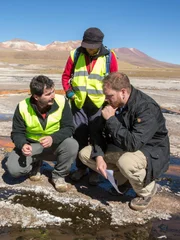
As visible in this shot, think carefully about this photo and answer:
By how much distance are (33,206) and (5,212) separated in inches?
12.3

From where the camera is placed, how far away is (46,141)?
360 cm

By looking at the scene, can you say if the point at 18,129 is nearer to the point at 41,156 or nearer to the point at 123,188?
the point at 41,156

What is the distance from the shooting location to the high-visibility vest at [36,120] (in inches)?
146

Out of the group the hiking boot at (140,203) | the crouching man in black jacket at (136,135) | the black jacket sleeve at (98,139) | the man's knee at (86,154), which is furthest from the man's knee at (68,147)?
the hiking boot at (140,203)

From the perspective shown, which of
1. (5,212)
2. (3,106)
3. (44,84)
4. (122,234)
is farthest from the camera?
(3,106)

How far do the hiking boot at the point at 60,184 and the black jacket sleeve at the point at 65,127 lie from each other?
48cm

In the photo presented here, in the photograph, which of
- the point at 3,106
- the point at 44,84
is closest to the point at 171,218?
the point at 44,84

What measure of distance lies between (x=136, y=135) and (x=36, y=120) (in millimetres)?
1249

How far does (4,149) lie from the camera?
214 inches

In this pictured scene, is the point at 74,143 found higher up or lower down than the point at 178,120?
higher up

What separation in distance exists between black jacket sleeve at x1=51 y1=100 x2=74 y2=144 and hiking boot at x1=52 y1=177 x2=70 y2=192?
48 centimetres

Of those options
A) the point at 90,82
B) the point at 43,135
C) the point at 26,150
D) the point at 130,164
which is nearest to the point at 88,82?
the point at 90,82

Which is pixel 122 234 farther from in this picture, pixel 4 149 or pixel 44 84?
pixel 4 149

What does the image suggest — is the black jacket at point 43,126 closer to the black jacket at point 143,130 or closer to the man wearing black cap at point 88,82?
the man wearing black cap at point 88,82
